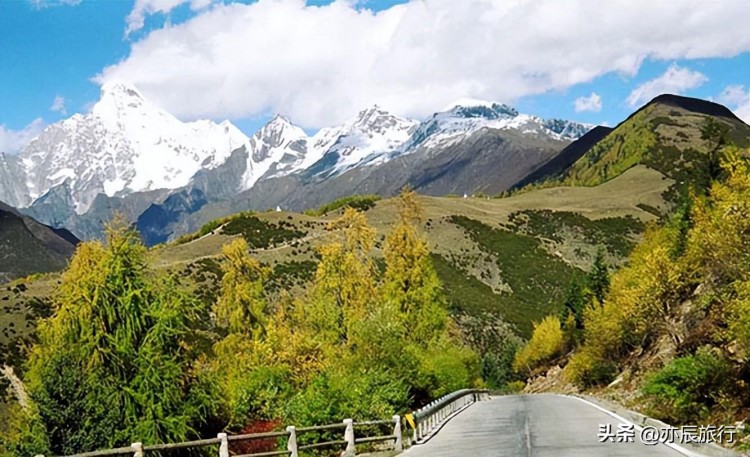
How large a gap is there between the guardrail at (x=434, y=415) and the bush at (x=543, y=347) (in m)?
67.7

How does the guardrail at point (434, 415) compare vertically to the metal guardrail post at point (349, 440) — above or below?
below

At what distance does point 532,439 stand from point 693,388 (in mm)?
6105

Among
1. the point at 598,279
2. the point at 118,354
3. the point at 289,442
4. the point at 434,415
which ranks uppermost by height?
the point at 598,279

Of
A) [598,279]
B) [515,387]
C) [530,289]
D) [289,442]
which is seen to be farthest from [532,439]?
[530,289]

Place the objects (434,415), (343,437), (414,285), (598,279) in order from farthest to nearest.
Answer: (598,279)
(414,285)
(434,415)
(343,437)

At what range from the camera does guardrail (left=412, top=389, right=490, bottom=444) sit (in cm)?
2338

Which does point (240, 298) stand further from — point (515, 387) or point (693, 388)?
point (515, 387)

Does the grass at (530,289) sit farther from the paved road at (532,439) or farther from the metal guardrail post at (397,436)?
the metal guardrail post at (397,436)

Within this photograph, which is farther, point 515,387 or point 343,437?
point 515,387

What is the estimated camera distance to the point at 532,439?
19125 millimetres

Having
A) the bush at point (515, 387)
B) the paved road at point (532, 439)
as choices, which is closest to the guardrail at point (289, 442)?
the paved road at point (532, 439)

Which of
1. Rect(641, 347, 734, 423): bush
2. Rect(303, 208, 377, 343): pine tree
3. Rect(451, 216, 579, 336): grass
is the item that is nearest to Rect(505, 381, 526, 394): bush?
Rect(451, 216, 579, 336): grass

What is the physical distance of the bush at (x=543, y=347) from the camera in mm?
108688

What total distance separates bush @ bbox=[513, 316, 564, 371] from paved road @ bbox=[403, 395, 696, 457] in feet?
265
